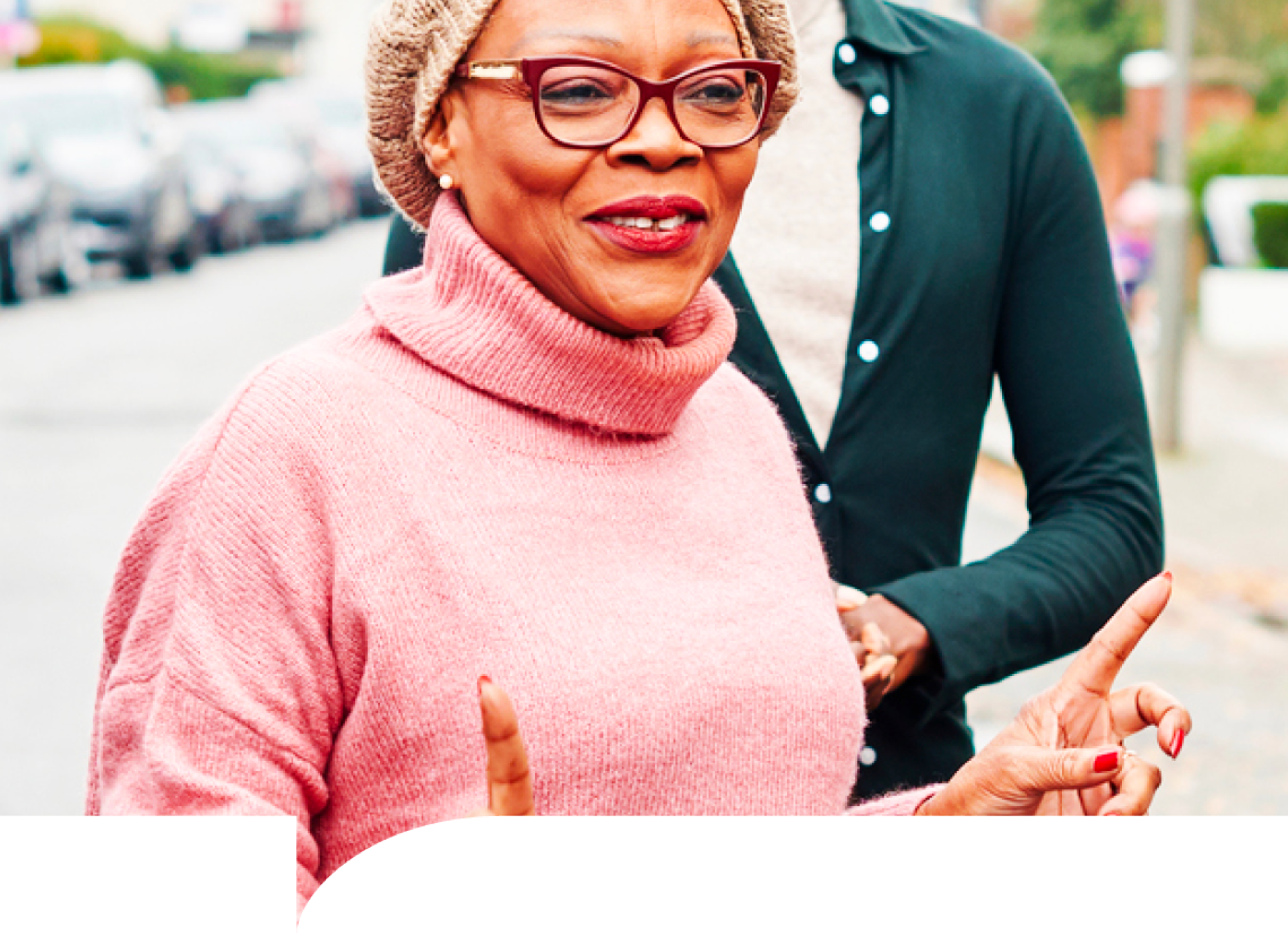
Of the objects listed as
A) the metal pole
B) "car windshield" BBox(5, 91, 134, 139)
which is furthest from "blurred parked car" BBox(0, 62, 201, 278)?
the metal pole

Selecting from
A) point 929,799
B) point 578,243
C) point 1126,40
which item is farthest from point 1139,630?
point 1126,40

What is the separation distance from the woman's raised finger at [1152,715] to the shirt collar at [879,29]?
1013 mm

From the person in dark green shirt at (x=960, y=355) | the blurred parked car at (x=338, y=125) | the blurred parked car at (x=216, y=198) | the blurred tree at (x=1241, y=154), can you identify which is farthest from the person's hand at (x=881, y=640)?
the blurred parked car at (x=338, y=125)

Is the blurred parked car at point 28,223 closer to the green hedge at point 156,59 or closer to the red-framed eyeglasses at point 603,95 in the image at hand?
the green hedge at point 156,59

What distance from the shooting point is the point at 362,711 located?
1677mm

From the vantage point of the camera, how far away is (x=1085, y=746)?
1.73 metres

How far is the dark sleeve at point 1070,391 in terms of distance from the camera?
2342 mm

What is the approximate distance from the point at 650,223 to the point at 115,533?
7828 millimetres

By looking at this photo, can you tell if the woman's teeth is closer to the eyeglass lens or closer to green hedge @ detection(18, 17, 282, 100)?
the eyeglass lens

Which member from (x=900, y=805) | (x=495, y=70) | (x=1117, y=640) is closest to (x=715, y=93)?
(x=495, y=70)

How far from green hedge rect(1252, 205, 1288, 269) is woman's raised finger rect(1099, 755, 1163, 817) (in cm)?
1639

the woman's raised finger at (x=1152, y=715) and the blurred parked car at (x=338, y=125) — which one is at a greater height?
the woman's raised finger at (x=1152, y=715)
